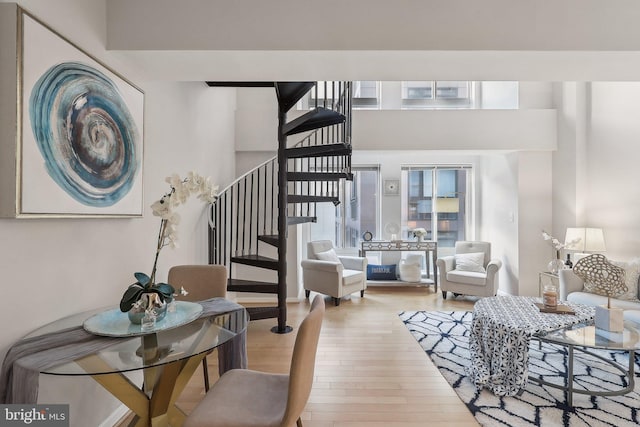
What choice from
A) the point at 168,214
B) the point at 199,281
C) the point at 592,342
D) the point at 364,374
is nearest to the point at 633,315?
the point at 592,342

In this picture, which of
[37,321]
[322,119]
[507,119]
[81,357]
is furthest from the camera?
[507,119]

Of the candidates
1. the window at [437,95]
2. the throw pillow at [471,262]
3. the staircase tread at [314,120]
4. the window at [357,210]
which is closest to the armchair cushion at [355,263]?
the window at [357,210]

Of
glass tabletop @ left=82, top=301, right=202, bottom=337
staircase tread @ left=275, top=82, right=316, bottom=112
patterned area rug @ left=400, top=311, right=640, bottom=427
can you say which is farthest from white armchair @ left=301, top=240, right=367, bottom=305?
glass tabletop @ left=82, top=301, right=202, bottom=337

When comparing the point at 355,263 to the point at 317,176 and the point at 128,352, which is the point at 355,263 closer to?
the point at 317,176

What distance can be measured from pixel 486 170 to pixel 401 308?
3082 millimetres

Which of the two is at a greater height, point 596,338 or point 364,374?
point 596,338

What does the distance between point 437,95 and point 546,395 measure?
509 cm

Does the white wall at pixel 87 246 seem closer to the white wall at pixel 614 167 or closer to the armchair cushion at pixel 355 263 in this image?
the armchair cushion at pixel 355 263

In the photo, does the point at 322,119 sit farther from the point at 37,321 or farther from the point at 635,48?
the point at 37,321

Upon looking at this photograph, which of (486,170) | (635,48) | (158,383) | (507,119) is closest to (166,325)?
(158,383)

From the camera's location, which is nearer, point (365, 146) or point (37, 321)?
point (37, 321)

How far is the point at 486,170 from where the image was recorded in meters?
5.70

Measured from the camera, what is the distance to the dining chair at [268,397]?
1.28 metres

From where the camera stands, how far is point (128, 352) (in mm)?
1292
